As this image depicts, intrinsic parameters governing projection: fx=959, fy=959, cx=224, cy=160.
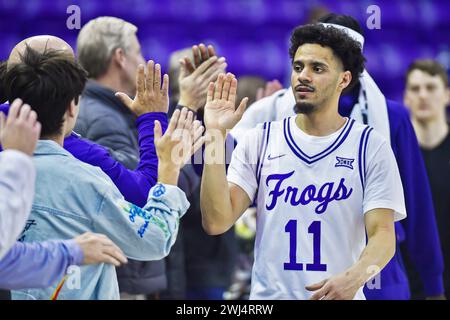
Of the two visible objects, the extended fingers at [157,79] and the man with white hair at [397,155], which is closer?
the extended fingers at [157,79]

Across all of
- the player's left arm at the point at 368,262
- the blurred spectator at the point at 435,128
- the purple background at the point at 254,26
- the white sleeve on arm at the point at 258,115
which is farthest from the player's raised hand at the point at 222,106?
the purple background at the point at 254,26

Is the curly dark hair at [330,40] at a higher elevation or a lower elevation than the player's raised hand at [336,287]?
higher

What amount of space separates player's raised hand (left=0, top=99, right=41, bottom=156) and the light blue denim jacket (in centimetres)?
23

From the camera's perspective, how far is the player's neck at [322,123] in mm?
3621

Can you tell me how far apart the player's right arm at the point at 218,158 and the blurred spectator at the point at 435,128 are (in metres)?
2.45

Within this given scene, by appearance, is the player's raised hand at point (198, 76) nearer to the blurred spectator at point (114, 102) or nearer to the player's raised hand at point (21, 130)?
the blurred spectator at point (114, 102)

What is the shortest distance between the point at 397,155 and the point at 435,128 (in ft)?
6.43

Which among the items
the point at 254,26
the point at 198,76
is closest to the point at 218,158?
the point at 198,76

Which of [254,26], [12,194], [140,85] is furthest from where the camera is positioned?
[254,26]

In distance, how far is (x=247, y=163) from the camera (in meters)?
3.63

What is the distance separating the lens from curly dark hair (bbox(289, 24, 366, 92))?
3.63 metres

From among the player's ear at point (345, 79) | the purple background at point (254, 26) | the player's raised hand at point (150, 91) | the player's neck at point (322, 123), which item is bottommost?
the player's neck at point (322, 123)

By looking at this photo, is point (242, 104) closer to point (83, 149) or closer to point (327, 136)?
point (327, 136)

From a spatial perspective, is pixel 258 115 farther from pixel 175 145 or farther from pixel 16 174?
pixel 16 174
